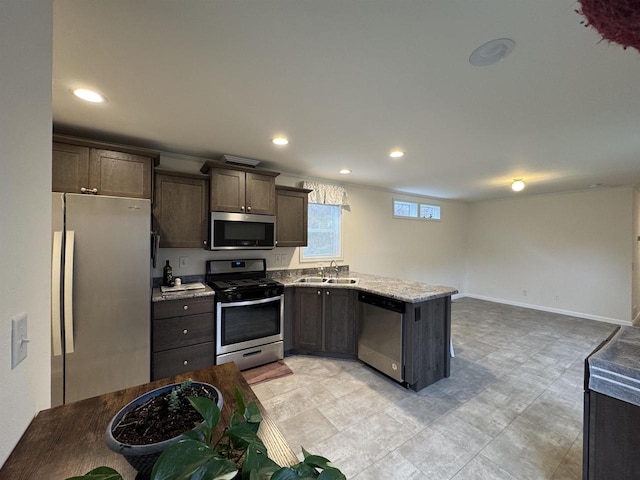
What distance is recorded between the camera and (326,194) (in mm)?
4012

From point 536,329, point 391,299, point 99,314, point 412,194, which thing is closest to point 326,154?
point 391,299

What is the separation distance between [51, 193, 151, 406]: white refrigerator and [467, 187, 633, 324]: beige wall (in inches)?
269

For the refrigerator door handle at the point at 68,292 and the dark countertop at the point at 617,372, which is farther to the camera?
the refrigerator door handle at the point at 68,292

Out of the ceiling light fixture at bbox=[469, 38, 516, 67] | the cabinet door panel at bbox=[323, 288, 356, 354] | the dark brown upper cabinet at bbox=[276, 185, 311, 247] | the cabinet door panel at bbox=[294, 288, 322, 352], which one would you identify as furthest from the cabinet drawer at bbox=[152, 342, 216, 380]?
the ceiling light fixture at bbox=[469, 38, 516, 67]

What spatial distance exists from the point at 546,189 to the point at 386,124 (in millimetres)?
4584

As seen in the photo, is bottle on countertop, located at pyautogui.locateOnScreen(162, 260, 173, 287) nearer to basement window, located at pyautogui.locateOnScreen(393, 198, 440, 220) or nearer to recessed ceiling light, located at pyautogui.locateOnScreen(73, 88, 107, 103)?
recessed ceiling light, located at pyautogui.locateOnScreen(73, 88, 107, 103)

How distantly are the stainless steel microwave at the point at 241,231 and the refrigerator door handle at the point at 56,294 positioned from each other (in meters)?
1.18

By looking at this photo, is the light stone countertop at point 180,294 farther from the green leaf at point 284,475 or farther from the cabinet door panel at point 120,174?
the green leaf at point 284,475

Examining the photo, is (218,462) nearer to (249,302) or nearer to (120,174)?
(249,302)

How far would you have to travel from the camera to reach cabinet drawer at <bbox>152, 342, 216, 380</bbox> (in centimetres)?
237

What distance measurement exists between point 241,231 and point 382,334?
1.96 metres

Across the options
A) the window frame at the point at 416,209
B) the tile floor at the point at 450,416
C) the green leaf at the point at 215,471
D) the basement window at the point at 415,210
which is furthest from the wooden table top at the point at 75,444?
the basement window at the point at 415,210

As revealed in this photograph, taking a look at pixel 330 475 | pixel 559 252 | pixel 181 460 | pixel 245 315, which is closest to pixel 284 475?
pixel 330 475

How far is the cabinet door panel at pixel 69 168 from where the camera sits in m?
2.09
